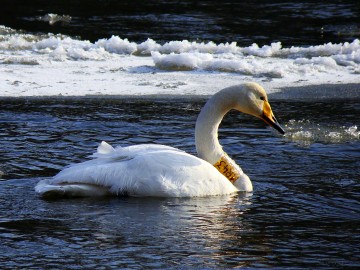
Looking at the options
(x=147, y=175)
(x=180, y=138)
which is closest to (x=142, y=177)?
(x=147, y=175)

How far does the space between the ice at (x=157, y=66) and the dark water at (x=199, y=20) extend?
1.59m

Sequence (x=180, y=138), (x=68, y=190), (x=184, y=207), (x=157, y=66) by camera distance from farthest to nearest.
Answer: (x=157, y=66) < (x=180, y=138) < (x=68, y=190) < (x=184, y=207)

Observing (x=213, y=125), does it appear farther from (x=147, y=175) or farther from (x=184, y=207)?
(x=184, y=207)

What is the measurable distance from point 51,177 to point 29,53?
6.88 metres

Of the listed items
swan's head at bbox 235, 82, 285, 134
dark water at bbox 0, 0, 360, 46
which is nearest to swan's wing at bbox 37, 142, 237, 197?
swan's head at bbox 235, 82, 285, 134

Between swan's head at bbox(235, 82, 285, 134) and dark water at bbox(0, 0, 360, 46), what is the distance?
820cm

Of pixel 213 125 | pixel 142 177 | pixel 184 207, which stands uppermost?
pixel 213 125

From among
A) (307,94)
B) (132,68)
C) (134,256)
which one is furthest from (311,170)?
(132,68)

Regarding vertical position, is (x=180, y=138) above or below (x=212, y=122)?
below

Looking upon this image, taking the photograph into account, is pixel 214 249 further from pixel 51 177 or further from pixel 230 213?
pixel 51 177

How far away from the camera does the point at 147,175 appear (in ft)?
25.1

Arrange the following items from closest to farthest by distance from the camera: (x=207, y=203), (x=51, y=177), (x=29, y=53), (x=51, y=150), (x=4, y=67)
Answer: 1. (x=207, y=203)
2. (x=51, y=177)
3. (x=51, y=150)
4. (x=4, y=67)
5. (x=29, y=53)

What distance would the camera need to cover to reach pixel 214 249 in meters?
6.29

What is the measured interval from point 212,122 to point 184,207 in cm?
111
